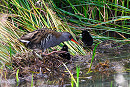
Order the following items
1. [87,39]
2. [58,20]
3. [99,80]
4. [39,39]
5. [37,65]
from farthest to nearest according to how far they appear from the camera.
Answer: [58,20]
[87,39]
[39,39]
[37,65]
[99,80]

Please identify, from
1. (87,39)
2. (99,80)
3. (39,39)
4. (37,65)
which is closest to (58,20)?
(87,39)

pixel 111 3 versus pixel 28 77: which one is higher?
pixel 111 3

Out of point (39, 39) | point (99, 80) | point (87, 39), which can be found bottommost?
point (99, 80)

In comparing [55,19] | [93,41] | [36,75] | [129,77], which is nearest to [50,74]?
[36,75]

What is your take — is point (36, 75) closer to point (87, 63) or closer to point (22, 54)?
point (22, 54)

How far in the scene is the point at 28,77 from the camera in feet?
13.0

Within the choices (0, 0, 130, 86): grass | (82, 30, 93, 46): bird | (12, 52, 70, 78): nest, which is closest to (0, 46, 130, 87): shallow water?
(12, 52, 70, 78): nest

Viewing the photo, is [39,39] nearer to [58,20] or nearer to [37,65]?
[37,65]

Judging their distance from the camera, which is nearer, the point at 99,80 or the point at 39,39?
the point at 99,80

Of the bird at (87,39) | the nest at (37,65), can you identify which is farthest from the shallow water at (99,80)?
the bird at (87,39)

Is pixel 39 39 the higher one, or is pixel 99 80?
pixel 39 39

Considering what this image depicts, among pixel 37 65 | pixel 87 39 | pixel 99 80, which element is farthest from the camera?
pixel 87 39

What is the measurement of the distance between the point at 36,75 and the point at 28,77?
0.44 ft

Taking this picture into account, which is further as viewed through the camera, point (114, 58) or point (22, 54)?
point (114, 58)
